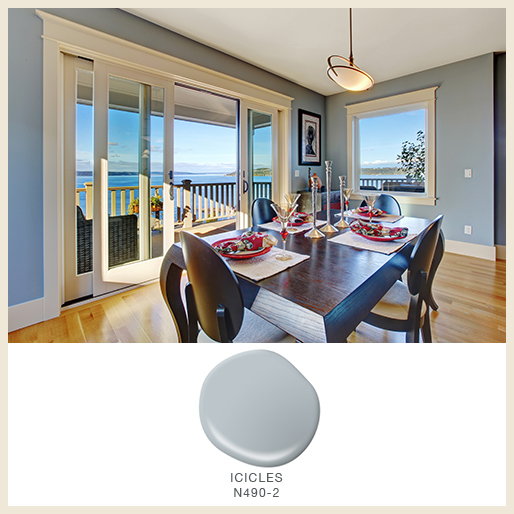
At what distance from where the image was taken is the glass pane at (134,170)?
234 centimetres

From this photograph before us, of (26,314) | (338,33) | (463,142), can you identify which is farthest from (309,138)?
(26,314)

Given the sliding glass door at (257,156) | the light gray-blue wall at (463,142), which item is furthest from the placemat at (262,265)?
the light gray-blue wall at (463,142)

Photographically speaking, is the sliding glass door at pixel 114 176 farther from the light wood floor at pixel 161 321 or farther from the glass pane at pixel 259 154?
the glass pane at pixel 259 154

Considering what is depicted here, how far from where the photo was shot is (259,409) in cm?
57

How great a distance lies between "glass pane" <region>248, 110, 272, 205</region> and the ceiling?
0.59m

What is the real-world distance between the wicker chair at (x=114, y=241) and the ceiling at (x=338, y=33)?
167 centimetres

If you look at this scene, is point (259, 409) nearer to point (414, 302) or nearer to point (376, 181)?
point (414, 302)

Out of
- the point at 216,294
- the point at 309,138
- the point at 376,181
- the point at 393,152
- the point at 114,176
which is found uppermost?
the point at 309,138

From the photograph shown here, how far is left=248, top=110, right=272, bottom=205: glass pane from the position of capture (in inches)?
141

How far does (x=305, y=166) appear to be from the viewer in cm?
434

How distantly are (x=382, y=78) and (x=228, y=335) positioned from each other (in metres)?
4.28

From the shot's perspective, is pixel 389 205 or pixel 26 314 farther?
pixel 389 205

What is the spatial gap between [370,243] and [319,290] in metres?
0.64

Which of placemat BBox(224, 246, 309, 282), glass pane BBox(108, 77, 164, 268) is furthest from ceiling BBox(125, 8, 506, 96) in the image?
placemat BBox(224, 246, 309, 282)
